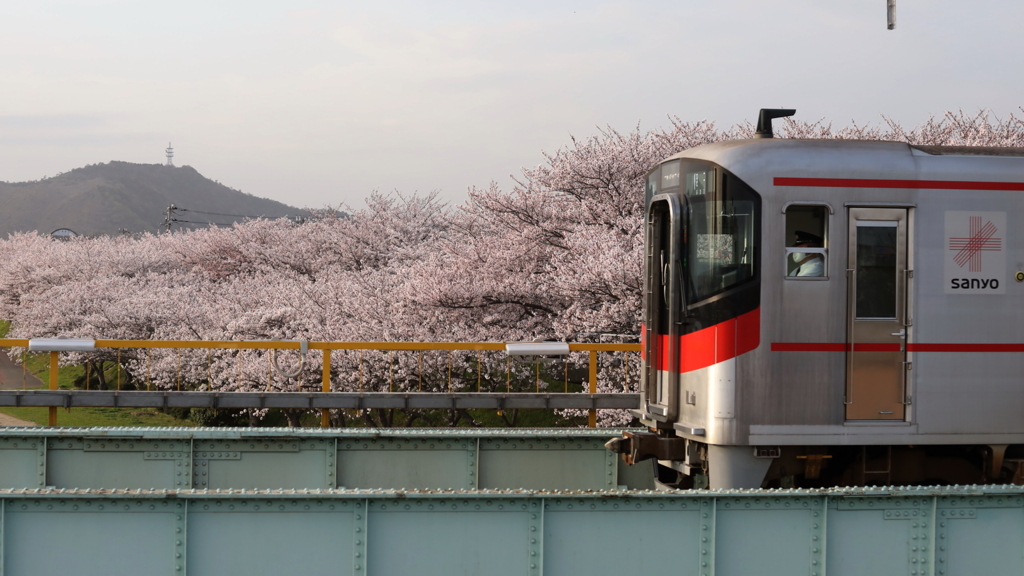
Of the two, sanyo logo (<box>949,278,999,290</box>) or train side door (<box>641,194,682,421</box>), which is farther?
train side door (<box>641,194,682,421</box>)

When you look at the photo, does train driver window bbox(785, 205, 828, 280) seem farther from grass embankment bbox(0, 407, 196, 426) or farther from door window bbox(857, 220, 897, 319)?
grass embankment bbox(0, 407, 196, 426)

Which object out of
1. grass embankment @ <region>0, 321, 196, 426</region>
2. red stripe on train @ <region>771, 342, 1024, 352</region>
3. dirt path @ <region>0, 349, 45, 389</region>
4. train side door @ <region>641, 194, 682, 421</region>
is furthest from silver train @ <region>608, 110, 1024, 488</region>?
dirt path @ <region>0, 349, 45, 389</region>

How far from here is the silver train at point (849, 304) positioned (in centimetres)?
612

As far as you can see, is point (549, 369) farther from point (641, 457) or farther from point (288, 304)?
point (641, 457)

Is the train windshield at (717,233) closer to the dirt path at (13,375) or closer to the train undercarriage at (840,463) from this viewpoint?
the train undercarriage at (840,463)

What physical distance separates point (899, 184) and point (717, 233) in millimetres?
1437

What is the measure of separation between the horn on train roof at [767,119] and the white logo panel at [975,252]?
1.51 m

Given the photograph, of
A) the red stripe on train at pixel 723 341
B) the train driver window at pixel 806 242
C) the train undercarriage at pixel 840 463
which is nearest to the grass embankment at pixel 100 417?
the train undercarriage at pixel 840 463

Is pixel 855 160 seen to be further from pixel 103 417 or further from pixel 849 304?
pixel 103 417

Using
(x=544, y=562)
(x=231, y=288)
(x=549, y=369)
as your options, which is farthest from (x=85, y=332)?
(x=544, y=562)

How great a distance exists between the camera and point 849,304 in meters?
6.16

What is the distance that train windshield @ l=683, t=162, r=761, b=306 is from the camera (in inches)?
241

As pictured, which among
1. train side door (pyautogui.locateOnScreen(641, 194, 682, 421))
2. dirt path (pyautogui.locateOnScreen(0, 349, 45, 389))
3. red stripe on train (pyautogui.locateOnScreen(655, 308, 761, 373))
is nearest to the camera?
red stripe on train (pyautogui.locateOnScreen(655, 308, 761, 373))

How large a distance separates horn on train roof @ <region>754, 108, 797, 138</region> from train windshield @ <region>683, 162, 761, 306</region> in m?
0.79
